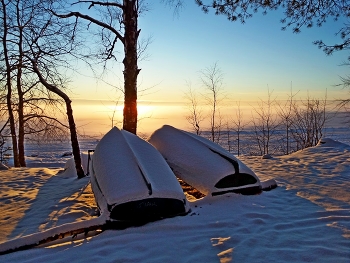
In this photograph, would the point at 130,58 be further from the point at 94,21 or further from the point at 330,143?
the point at 330,143

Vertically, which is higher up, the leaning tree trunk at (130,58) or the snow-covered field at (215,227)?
the leaning tree trunk at (130,58)

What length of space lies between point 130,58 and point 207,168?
3.93m

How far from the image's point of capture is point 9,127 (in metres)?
13.2

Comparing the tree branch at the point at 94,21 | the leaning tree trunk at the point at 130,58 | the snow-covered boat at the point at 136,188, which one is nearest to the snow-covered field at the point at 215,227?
the snow-covered boat at the point at 136,188

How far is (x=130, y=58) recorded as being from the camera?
7.07 meters

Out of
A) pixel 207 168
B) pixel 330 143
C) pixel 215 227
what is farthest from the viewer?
pixel 330 143

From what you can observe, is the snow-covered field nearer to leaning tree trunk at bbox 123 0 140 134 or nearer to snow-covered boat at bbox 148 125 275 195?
snow-covered boat at bbox 148 125 275 195

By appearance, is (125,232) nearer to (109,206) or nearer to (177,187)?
(109,206)

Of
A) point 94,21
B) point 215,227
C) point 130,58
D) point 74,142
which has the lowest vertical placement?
point 215,227

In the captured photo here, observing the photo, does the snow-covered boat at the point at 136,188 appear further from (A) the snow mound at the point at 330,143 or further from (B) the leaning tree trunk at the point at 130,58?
(A) the snow mound at the point at 330,143

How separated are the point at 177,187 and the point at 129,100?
4.07 m

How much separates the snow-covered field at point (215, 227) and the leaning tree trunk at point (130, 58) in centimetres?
236

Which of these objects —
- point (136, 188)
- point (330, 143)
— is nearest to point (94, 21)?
point (136, 188)

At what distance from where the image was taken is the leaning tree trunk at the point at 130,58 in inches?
278
